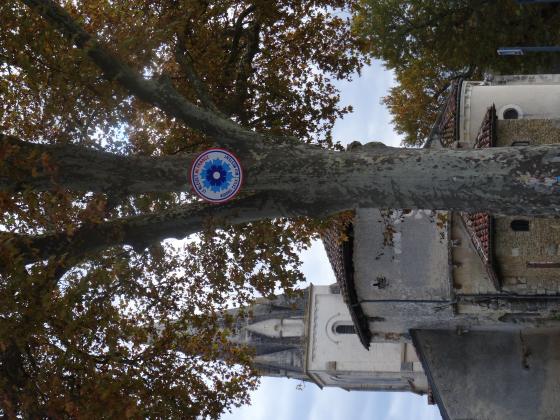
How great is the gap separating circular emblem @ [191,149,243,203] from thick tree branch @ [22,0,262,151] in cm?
91

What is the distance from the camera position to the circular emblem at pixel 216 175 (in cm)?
1202

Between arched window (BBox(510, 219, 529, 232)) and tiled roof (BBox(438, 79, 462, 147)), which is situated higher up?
tiled roof (BBox(438, 79, 462, 147))

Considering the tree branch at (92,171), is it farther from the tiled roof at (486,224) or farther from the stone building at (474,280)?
the tiled roof at (486,224)

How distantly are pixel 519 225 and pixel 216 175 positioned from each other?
1025 centimetres

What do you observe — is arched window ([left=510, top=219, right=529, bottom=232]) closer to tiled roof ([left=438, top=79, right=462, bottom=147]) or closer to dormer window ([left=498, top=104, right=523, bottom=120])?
tiled roof ([left=438, top=79, right=462, bottom=147])

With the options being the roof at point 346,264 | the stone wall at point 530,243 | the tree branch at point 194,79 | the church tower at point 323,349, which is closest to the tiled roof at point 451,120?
the stone wall at point 530,243

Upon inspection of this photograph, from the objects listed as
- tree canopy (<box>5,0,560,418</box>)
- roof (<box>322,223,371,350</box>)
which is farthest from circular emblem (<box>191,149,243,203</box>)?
roof (<box>322,223,371,350</box>)

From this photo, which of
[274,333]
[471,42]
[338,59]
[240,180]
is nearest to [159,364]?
[240,180]

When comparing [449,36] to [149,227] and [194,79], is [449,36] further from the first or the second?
[149,227]

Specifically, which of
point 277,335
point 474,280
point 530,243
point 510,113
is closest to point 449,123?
point 510,113

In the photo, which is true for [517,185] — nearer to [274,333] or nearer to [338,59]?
[338,59]

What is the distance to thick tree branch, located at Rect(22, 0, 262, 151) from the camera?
13156 millimetres

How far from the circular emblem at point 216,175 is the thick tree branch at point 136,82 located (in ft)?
3.00

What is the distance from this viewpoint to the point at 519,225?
18.7 m
